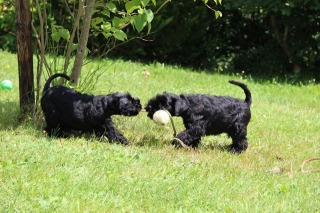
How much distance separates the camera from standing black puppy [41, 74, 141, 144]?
719 cm

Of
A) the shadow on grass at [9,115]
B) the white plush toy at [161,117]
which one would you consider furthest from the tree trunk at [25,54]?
the white plush toy at [161,117]

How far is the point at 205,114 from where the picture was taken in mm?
7398

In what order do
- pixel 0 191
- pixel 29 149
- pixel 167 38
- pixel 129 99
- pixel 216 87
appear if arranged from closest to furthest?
pixel 0 191 → pixel 29 149 → pixel 129 99 → pixel 216 87 → pixel 167 38

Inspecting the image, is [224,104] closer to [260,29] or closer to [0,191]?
[0,191]

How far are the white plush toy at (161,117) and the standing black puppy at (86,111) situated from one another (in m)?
0.25

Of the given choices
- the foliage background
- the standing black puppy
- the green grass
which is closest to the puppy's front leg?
the standing black puppy

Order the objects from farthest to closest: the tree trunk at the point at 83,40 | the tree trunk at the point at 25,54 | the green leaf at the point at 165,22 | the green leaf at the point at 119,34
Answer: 1. the green leaf at the point at 165,22
2. the tree trunk at the point at 83,40
3. the tree trunk at the point at 25,54
4. the green leaf at the point at 119,34

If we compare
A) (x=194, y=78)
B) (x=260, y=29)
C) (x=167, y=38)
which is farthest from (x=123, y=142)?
(x=260, y=29)

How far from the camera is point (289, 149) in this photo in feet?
26.1

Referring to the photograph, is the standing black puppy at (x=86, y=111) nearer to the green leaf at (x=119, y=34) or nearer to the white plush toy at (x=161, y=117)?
the white plush toy at (x=161, y=117)

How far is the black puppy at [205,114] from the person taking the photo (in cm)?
733

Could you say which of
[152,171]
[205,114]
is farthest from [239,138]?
[152,171]

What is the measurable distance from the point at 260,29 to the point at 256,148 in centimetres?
876

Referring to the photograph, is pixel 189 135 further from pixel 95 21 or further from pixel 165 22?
pixel 165 22
